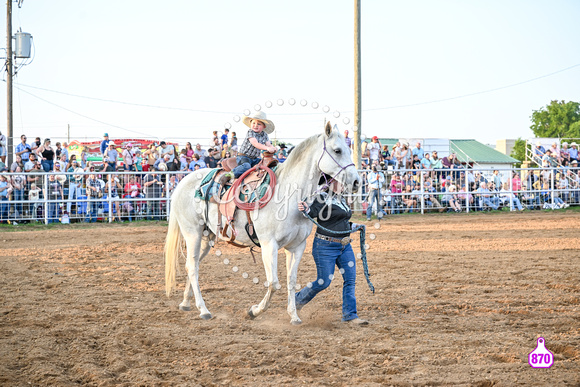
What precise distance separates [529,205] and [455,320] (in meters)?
17.3

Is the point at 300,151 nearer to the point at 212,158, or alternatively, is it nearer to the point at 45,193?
the point at 212,158

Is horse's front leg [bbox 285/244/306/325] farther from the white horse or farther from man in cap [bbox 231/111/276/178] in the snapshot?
man in cap [bbox 231/111/276/178]

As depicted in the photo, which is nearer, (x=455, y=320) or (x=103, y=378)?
(x=103, y=378)

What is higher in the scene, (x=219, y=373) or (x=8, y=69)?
(x=8, y=69)

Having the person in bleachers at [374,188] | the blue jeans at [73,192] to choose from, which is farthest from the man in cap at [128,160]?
the person in bleachers at [374,188]

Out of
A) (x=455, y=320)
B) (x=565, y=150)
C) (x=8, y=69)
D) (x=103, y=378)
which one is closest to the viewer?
(x=103, y=378)

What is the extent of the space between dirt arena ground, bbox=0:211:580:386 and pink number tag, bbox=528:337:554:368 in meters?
0.07

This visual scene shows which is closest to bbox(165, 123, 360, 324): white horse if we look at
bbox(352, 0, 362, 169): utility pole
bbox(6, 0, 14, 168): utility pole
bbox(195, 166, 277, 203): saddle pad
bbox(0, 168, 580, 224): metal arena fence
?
bbox(195, 166, 277, 203): saddle pad

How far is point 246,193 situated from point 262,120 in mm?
→ 908

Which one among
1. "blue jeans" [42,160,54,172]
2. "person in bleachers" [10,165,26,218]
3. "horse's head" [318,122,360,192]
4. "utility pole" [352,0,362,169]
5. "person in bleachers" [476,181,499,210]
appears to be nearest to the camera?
"horse's head" [318,122,360,192]

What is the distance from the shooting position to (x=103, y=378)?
4.33m

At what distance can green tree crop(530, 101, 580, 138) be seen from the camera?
220 ft

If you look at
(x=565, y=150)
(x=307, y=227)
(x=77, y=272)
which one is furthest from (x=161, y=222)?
(x=565, y=150)

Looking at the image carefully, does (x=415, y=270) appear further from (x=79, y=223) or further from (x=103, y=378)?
(x=79, y=223)
